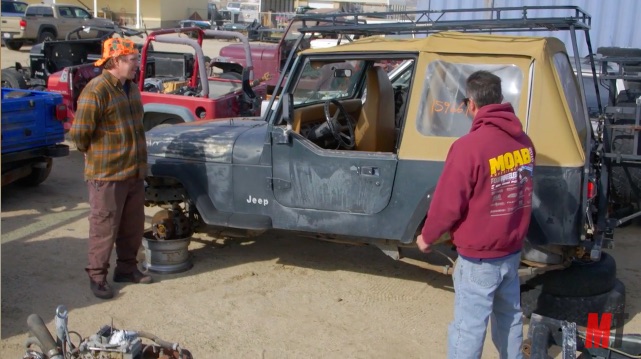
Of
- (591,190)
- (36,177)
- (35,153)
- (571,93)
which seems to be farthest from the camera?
(36,177)

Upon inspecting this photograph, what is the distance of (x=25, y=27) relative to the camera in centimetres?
2438

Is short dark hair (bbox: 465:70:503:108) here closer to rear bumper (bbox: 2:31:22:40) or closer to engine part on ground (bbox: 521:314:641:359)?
engine part on ground (bbox: 521:314:641:359)

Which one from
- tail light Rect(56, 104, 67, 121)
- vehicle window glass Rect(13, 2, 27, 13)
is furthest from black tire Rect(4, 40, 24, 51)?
tail light Rect(56, 104, 67, 121)

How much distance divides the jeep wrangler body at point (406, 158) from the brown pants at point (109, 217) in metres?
0.46

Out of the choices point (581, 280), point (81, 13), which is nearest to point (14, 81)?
point (581, 280)

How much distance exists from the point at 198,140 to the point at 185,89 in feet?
12.7

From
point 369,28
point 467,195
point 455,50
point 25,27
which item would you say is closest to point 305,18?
point 369,28

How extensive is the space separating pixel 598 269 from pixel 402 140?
1.62 meters

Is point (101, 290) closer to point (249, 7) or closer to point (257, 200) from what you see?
point (257, 200)

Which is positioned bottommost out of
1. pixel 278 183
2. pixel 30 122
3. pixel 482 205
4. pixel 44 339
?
pixel 44 339

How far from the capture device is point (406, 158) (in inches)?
186

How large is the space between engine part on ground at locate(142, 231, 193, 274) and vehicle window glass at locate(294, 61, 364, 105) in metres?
1.57

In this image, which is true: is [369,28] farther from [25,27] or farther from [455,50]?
[25,27]

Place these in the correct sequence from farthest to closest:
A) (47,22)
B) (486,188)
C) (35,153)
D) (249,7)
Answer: (249,7) → (47,22) → (35,153) → (486,188)
